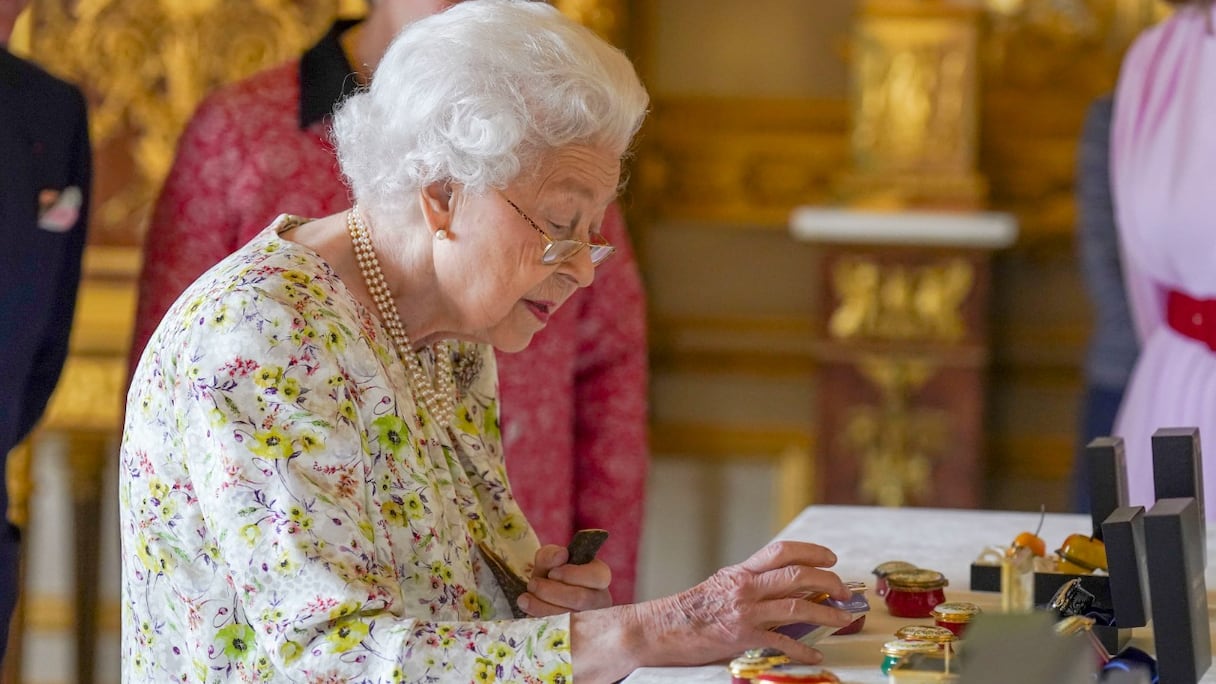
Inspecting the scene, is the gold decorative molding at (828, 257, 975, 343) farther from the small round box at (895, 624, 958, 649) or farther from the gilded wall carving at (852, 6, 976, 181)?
the small round box at (895, 624, 958, 649)

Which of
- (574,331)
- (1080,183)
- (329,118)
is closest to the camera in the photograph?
(329,118)

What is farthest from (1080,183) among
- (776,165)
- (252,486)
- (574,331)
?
(252,486)

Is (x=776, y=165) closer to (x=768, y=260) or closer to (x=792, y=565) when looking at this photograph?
(x=768, y=260)

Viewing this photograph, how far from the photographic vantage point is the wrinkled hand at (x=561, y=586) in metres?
1.80

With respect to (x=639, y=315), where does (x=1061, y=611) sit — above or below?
below

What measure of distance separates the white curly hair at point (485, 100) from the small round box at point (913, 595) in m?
0.54

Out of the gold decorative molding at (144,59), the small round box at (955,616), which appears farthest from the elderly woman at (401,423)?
the gold decorative molding at (144,59)

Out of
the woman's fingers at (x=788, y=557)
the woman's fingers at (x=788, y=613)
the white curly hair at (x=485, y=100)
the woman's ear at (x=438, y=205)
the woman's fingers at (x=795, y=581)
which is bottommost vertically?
the woman's fingers at (x=788, y=613)

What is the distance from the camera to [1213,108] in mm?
2764

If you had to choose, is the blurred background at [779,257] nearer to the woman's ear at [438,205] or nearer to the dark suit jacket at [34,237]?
the dark suit jacket at [34,237]

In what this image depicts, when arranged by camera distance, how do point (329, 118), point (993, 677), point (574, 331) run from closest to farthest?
point (993, 677)
point (329, 118)
point (574, 331)

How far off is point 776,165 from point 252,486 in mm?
2935

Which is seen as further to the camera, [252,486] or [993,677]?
[252,486]

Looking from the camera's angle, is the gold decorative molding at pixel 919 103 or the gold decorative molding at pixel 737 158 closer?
the gold decorative molding at pixel 919 103
